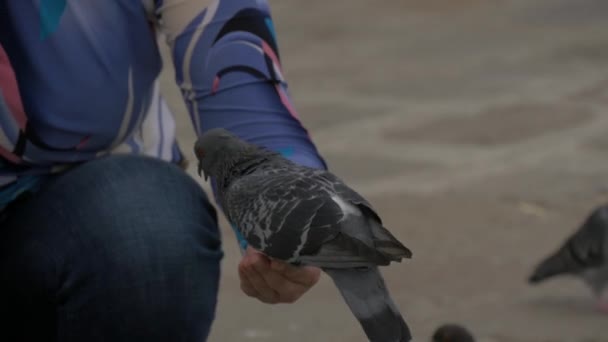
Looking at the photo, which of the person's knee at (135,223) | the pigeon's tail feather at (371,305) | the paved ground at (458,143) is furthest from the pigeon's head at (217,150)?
the paved ground at (458,143)

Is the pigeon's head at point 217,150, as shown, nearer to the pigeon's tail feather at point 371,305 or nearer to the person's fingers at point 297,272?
the person's fingers at point 297,272

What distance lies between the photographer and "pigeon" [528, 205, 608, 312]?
17.0 feet

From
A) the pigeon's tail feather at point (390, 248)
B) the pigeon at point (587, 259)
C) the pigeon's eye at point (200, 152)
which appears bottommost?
the pigeon at point (587, 259)

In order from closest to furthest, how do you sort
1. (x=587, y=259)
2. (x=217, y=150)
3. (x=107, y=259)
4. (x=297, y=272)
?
(x=297, y=272)
(x=217, y=150)
(x=107, y=259)
(x=587, y=259)

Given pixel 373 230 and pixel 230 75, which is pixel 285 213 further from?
pixel 230 75

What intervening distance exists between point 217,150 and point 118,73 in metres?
0.38

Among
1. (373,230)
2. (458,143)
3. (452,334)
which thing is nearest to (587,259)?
(452,334)

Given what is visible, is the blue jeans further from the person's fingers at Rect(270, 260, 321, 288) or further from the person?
the person's fingers at Rect(270, 260, 321, 288)

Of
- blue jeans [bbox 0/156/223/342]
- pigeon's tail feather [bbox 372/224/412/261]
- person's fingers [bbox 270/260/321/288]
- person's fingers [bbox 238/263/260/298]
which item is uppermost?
pigeon's tail feather [bbox 372/224/412/261]

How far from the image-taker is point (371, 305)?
7.31 ft

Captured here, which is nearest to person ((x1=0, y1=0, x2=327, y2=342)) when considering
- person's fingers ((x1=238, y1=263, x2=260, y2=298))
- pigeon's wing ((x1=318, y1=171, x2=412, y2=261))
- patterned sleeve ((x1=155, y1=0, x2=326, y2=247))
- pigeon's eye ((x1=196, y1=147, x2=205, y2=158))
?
patterned sleeve ((x1=155, y1=0, x2=326, y2=247))

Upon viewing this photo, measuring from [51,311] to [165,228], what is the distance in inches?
12.5

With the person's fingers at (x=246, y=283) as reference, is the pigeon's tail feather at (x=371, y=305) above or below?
above

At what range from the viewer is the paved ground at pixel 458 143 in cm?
498
